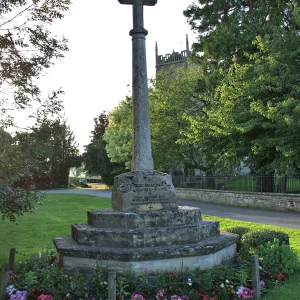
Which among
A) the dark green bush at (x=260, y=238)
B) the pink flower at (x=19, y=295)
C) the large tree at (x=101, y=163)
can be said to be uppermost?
the large tree at (x=101, y=163)

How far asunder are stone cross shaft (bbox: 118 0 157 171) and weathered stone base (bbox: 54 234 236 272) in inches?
69.8

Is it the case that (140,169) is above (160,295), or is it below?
above

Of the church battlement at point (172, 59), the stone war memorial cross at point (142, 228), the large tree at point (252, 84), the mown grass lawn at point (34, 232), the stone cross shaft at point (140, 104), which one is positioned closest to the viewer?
the stone war memorial cross at point (142, 228)

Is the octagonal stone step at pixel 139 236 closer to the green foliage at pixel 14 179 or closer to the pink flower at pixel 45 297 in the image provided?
the green foliage at pixel 14 179

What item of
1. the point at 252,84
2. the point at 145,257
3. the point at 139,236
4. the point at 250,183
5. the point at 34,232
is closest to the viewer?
the point at 145,257

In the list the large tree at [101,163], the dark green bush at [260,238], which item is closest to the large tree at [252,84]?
the dark green bush at [260,238]

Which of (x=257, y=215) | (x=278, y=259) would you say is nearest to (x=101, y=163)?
(x=257, y=215)

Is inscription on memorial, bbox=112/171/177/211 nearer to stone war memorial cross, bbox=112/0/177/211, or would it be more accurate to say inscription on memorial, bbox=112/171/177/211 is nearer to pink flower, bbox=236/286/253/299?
stone war memorial cross, bbox=112/0/177/211

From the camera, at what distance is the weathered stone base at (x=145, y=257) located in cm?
625

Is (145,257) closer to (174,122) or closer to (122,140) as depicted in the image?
(174,122)

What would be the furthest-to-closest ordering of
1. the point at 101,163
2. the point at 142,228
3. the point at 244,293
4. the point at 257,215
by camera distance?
1. the point at 101,163
2. the point at 257,215
3. the point at 142,228
4. the point at 244,293

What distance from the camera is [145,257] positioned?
6230 mm

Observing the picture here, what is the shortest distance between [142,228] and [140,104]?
2.37 meters

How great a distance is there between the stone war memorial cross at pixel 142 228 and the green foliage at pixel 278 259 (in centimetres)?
62
